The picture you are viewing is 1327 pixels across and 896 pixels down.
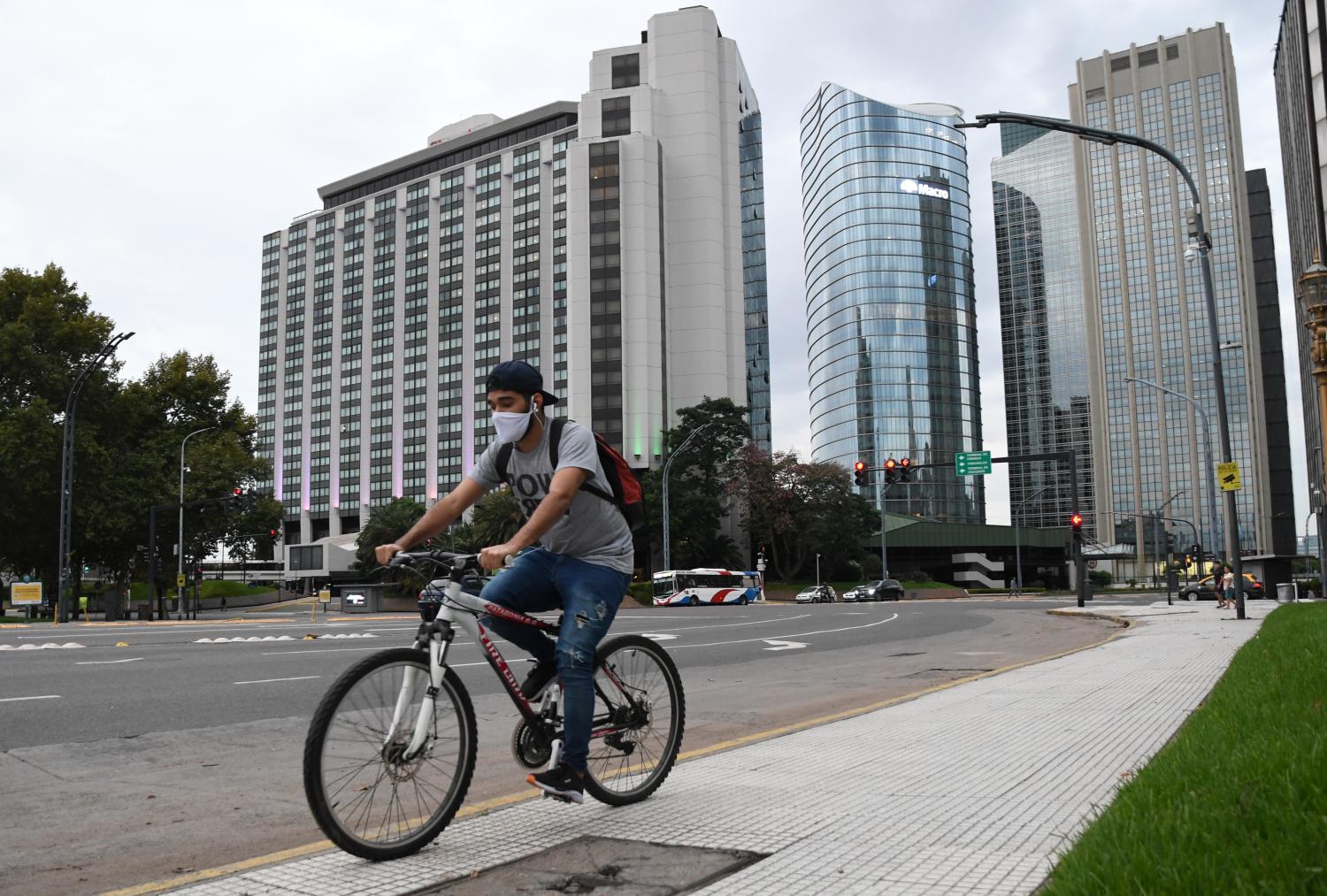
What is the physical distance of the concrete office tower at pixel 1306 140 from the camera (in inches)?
2015

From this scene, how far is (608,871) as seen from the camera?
3547 millimetres

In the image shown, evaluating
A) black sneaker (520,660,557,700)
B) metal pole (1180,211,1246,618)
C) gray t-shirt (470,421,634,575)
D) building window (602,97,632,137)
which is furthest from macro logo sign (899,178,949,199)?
black sneaker (520,660,557,700)

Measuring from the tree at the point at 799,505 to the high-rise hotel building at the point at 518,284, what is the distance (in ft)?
36.2

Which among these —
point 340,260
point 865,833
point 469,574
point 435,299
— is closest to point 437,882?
point 469,574

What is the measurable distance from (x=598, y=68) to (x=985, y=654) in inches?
3839

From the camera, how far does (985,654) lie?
50.5ft

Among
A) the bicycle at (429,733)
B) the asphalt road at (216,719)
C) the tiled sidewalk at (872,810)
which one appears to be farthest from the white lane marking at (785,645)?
the bicycle at (429,733)

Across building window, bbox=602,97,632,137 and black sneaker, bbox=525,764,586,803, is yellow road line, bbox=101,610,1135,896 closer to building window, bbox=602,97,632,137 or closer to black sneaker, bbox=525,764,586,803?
black sneaker, bbox=525,764,586,803

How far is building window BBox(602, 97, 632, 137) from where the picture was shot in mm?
99875

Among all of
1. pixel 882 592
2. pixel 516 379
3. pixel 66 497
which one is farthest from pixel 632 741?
pixel 882 592

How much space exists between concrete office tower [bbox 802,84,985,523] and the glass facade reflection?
10.9 m

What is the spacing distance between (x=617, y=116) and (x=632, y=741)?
101294mm

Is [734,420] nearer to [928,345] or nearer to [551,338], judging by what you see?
[551,338]

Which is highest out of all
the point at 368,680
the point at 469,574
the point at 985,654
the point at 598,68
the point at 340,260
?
the point at 598,68
